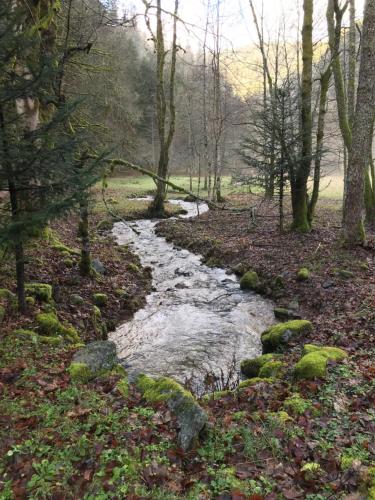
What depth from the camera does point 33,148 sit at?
5504 mm

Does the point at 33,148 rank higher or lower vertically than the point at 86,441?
higher

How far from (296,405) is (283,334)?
2.72 metres

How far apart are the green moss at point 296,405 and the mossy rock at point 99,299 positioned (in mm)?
5368

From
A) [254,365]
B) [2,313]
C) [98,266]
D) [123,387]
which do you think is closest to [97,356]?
[123,387]

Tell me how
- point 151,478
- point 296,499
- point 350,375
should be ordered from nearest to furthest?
point 296,499 → point 151,478 → point 350,375

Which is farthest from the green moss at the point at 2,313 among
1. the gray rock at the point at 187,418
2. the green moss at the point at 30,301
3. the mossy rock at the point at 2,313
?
the gray rock at the point at 187,418

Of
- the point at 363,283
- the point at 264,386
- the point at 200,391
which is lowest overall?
the point at 200,391

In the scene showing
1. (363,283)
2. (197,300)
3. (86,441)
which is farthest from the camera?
(197,300)

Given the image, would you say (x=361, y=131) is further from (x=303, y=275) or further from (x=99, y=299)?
(x=99, y=299)

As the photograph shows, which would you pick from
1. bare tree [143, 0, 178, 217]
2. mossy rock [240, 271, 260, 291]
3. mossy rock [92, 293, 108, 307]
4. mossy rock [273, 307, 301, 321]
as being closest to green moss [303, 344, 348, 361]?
mossy rock [273, 307, 301, 321]

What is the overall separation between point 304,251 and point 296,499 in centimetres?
933

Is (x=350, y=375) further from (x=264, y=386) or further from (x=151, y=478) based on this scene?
(x=151, y=478)

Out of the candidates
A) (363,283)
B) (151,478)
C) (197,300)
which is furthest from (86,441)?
(363,283)

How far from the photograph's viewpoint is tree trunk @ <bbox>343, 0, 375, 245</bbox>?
9289 millimetres
